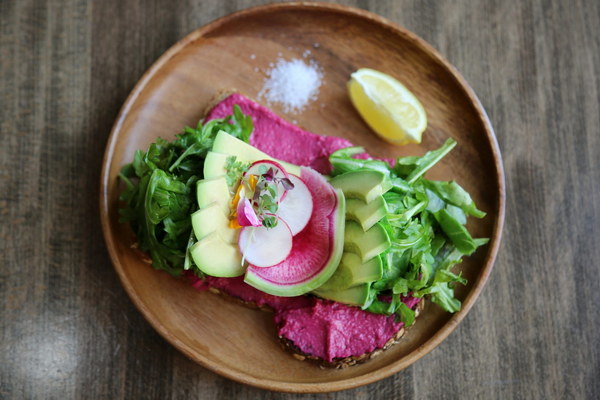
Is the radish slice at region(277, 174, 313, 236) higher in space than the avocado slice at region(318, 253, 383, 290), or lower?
higher

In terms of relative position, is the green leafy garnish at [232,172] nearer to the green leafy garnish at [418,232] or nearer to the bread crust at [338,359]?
the green leafy garnish at [418,232]

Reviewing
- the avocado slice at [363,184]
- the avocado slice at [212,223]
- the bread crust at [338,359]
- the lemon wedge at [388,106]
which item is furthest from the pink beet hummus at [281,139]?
the bread crust at [338,359]

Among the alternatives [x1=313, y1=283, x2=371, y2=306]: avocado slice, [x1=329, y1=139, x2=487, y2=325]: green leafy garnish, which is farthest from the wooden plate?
[x1=313, y1=283, x2=371, y2=306]: avocado slice

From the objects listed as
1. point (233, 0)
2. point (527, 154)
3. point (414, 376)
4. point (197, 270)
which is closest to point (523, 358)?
point (414, 376)

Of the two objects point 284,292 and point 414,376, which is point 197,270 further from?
point 414,376

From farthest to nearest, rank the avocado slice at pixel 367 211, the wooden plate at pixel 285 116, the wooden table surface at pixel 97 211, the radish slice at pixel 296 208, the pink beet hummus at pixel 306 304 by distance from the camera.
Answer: the wooden table surface at pixel 97 211 < the wooden plate at pixel 285 116 < the pink beet hummus at pixel 306 304 < the radish slice at pixel 296 208 < the avocado slice at pixel 367 211

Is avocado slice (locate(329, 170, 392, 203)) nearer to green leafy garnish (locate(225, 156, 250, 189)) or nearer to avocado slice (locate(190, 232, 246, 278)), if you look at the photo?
green leafy garnish (locate(225, 156, 250, 189))
